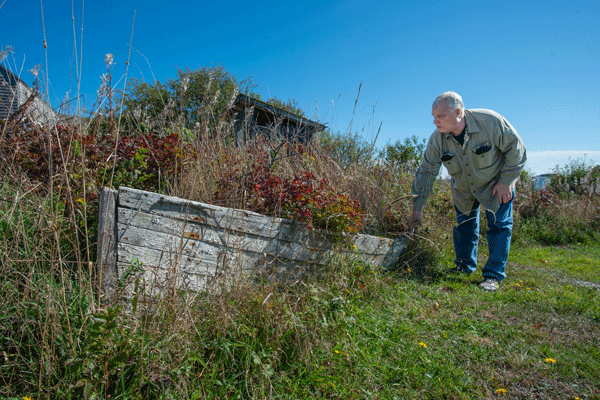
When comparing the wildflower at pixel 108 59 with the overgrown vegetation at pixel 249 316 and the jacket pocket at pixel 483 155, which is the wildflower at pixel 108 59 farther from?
the jacket pocket at pixel 483 155

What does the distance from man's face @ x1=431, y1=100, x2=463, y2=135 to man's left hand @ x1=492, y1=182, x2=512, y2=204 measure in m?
0.64

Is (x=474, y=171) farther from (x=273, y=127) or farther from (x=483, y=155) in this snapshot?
(x=273, y=127)

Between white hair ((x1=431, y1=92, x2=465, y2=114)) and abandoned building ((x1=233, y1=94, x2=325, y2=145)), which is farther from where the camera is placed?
abandoned building ((x1=233, y1=94, x2=325, y2=145))

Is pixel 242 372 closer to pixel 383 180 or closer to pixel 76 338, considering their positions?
pixel 76 338

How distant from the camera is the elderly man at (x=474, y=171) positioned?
2932 mm

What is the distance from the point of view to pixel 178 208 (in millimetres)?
2170

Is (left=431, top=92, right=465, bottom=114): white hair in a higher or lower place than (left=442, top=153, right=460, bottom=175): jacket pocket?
higher

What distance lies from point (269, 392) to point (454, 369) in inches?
42.7

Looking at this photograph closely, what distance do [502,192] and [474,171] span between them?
0.32m

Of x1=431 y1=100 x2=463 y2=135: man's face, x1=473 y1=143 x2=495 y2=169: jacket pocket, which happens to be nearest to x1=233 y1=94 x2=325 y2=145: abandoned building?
x1=431 y1=100 x2=463 y2=135: man's face

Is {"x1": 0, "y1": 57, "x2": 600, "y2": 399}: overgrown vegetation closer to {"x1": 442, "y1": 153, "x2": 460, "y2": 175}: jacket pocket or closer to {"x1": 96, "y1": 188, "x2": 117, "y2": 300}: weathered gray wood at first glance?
{"x1": 96, "y1": 188, "x2": 117, "y2": 300}: weathered gray wood

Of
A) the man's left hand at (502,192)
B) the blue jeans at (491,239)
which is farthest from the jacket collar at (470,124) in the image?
the blue jeans at (491,239)

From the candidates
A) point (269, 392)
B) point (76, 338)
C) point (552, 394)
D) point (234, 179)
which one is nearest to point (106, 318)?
point (76, 338)

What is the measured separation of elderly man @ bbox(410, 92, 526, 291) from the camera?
2.93 metres
